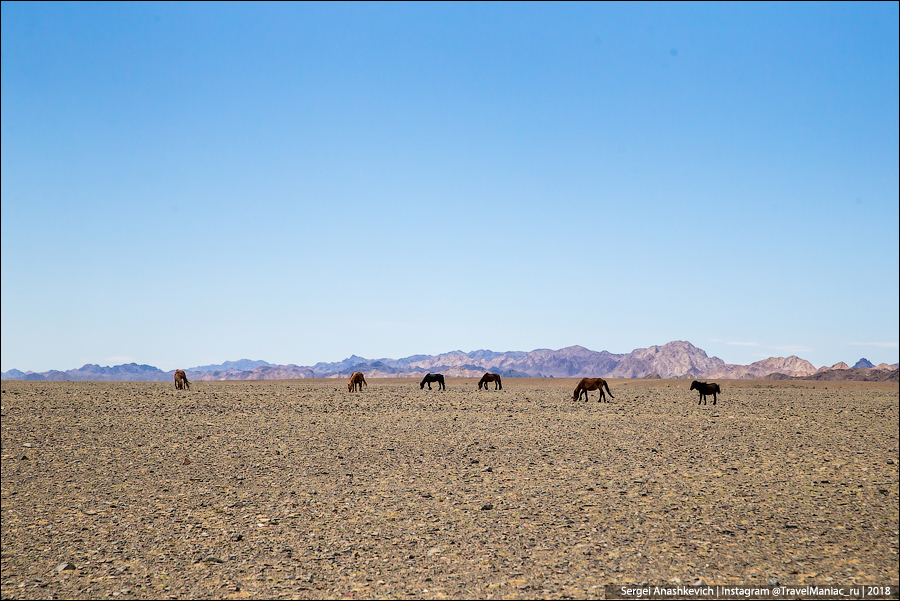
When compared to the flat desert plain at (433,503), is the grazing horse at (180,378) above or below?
above

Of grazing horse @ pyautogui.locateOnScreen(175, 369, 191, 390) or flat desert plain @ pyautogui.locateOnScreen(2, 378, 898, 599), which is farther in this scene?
grazing horse @ pyautogui.locateOnScreen(175, 369, 191, 390)

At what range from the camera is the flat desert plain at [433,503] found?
993 centimetres

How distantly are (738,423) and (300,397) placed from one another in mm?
19046

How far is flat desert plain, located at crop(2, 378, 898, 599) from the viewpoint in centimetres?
993

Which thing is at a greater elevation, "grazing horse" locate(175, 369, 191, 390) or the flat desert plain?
"grazing horse" locate(175, 369, 191, 390)

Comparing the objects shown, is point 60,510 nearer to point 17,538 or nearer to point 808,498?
point 17,538

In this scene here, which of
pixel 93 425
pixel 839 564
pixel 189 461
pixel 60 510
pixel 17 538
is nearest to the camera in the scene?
pixel 839 564

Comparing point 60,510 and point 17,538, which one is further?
point 60,510

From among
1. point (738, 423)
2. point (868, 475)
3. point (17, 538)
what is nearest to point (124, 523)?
point (17, 538)

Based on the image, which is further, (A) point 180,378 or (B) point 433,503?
(A) point 180,378

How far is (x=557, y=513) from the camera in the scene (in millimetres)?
12500

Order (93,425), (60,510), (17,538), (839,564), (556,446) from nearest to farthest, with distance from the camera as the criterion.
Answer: (839,564), (17,538), (60,510), (556,446), (93,425)

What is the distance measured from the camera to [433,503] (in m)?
13.2

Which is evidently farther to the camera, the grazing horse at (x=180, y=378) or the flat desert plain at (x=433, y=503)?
the grazing horse at (x=180, y=378)
